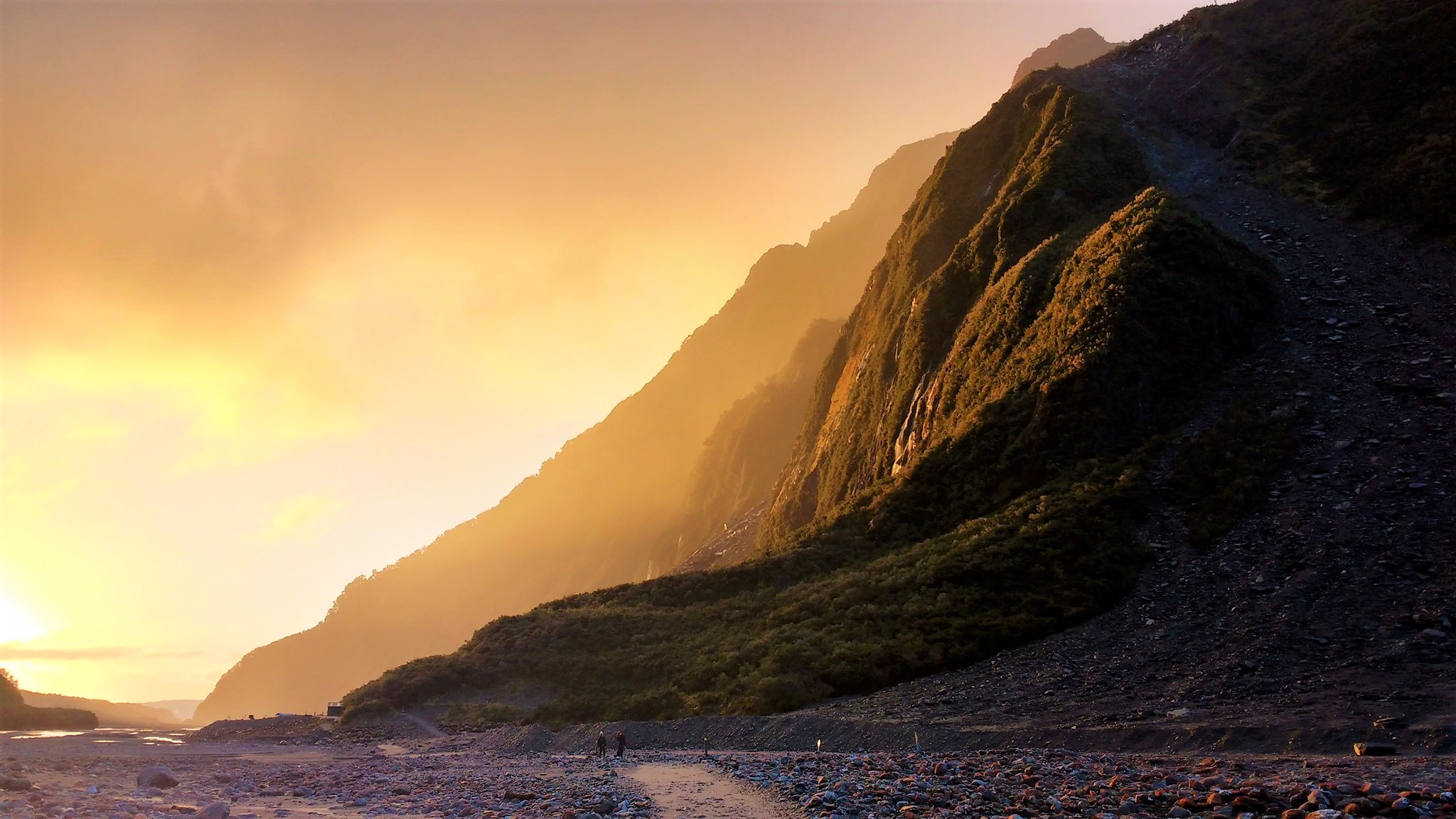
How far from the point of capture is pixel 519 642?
48312 millimetres

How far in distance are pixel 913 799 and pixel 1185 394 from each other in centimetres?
3198

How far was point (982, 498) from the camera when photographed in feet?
137

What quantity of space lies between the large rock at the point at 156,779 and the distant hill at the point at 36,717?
35.8 metres

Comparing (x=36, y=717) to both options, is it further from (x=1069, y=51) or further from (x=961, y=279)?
(x=1069, y=51)

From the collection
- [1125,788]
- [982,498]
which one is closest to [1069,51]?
[982,498]

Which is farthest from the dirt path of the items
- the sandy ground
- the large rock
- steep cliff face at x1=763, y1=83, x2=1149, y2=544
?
steep cliff face at x1=763, y1=83, x2=1149, y2=544

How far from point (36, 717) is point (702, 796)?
53.7 meters

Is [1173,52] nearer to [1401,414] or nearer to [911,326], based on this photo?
[911,326]

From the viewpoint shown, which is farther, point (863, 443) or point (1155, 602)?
point (863, 443)

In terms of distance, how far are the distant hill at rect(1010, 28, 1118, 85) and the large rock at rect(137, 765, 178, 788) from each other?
579ft

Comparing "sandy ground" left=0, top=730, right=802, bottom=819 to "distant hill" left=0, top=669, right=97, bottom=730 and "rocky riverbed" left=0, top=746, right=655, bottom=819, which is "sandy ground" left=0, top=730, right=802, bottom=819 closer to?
"rocky riverbed" left=0, top=746, right=655, bottom=819

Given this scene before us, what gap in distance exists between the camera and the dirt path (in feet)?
Result: 43.9

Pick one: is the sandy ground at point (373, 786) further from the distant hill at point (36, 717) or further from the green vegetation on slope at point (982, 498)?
the distant hill at point (36, 717)

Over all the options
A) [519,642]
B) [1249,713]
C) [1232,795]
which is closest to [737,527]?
[519,642]
